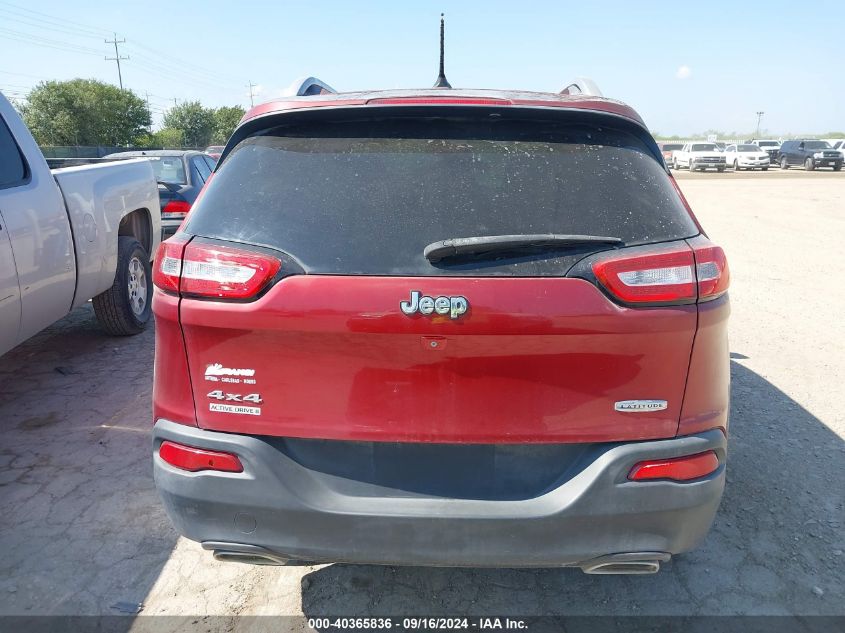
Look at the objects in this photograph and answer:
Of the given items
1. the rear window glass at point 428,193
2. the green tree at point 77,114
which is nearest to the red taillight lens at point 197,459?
the rear window glass at point 428,193

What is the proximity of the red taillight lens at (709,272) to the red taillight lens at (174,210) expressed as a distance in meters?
8.41

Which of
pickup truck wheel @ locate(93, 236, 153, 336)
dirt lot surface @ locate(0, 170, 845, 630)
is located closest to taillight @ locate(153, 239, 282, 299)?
dirt lot surface @ locate(0, 170, 845, 630)

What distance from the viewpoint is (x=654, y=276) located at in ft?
6.24

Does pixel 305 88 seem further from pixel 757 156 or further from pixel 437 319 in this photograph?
pixel 757 156

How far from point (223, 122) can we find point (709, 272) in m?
87.5

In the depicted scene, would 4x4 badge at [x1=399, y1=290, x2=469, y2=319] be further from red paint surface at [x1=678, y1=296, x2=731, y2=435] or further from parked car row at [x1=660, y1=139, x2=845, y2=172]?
parked car row at [x1=660, y1=139, x2=845, y2=172]

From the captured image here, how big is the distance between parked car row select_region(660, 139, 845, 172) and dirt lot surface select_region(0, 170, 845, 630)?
39.0 metres

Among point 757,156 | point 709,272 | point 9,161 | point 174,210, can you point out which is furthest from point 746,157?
point 709,272

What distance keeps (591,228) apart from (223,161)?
1.34 meters

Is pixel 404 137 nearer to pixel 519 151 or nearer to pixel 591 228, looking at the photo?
pixel 519 151

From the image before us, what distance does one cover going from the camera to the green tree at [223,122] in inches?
3118

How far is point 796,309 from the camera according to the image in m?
7.23

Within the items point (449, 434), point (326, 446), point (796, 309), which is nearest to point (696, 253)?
point (449, 434)

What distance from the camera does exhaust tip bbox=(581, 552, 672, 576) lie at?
2.01 meters
